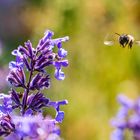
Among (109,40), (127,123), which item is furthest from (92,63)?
(127,123)

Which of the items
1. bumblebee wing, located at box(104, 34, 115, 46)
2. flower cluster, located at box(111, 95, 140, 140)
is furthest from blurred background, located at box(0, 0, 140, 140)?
flower cluster, located at box(111, 95, 140, 140)

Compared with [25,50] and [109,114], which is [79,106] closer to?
[109,114]

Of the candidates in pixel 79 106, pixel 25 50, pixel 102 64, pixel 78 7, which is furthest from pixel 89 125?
pixel 25 50

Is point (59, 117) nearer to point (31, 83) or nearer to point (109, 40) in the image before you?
point (31, 83)

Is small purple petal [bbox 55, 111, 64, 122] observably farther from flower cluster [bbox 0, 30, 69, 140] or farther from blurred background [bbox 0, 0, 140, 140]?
blurred background [bbox 0, 0, 140, 140]

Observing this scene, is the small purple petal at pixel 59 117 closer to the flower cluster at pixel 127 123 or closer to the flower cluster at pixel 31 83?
the flower cluster at pixel 31 83

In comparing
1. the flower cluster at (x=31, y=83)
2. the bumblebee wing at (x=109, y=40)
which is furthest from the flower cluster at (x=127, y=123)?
the bumblebee wing at (x=109, y=40)
